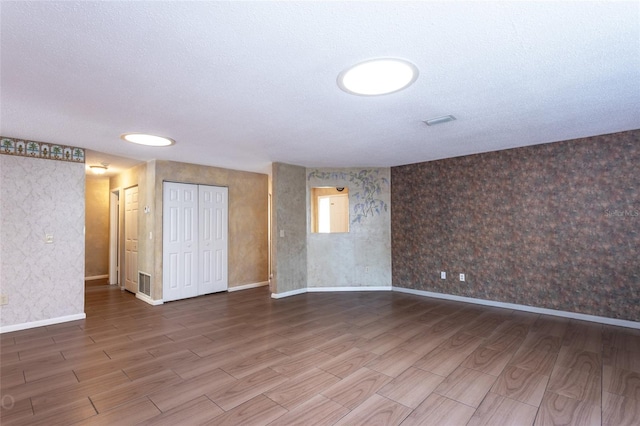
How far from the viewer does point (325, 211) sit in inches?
251

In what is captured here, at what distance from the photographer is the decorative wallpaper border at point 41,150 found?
3704 mm

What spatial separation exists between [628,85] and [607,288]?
2.61 m

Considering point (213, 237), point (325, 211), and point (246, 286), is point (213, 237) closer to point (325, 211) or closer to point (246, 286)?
point (246, 286)

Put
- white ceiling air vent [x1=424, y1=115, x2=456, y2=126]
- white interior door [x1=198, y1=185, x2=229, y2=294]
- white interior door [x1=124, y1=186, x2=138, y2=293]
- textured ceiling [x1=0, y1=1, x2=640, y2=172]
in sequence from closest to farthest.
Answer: textured ceiling [x1=0, y1=1, x2=640, y2=172] < white ceiling air vent [x1=424, y1=115, x2=456, y2=126] < white interior door [x1=198, y1=185, x2=229, y2=294] < white interior door [x1=124, y1=186, x2=138, y2=293]

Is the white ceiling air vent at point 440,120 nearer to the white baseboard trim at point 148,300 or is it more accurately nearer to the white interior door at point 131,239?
the white baseboard trim at point 148,300

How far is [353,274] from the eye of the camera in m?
5.82

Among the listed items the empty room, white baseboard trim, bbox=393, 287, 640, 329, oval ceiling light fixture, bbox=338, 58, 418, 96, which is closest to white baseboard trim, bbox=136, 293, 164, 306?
the empty room

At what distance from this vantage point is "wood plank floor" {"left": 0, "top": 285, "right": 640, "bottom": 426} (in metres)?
2.01

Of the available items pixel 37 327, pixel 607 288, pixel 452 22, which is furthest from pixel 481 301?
pixel 37 327

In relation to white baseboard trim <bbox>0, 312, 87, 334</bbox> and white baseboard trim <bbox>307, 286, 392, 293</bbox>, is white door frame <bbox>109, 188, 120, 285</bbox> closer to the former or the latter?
white baseboard trim <bbox>0, 312, 87, 334</bbox>

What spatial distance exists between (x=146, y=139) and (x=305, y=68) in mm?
2647

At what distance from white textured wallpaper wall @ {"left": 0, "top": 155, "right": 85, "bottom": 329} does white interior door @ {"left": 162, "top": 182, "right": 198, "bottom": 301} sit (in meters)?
1.14

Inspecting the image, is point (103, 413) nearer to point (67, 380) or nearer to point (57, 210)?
point (67, 380)

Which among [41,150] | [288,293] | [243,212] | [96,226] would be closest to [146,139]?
[41,150]
